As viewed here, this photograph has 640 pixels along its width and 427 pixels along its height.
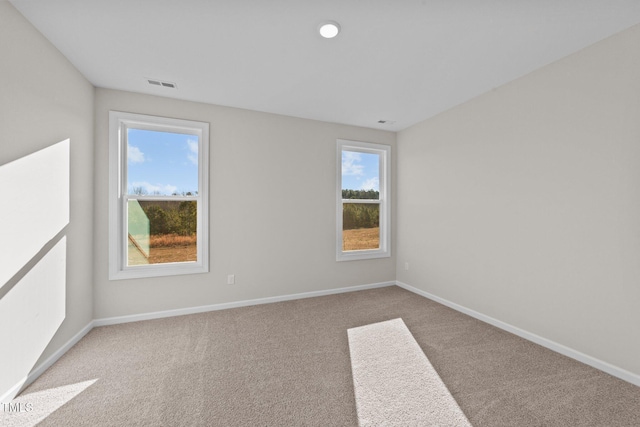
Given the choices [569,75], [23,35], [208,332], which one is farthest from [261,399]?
[569,75]

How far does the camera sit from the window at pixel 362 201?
13.3ft

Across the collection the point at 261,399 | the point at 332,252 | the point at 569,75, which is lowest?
the point at 261,399

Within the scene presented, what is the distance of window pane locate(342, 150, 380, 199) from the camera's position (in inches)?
163

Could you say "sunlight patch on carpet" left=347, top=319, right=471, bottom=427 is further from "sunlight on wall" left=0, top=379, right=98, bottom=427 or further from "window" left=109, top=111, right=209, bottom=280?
"window" left=109, top=111, right=209, bottom=280

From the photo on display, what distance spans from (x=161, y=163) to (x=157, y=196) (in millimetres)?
401

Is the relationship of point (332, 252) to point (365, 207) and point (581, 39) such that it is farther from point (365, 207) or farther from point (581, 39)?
point (581, 39)

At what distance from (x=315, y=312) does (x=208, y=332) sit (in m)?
1.22

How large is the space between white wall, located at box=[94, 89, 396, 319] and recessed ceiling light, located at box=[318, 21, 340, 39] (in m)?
1.71

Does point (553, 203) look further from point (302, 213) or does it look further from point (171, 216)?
point (171, 216)

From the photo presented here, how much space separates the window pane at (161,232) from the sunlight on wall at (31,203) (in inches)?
29.0

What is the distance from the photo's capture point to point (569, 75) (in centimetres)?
225

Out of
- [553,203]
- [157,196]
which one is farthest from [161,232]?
[553,203]

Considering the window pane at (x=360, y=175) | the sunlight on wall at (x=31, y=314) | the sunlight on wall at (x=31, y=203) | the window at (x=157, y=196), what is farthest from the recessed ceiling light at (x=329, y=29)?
the sunlight on wall at (x=31, y=314)

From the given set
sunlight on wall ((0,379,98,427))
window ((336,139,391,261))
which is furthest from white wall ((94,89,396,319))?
sunlight on wall ((0,379,98,427))
